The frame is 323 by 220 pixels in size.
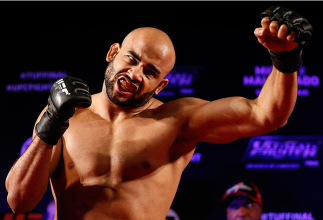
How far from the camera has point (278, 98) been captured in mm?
1081

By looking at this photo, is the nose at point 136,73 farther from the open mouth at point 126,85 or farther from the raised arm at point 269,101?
the raised arm at point 269,101

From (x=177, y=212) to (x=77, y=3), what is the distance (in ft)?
5.67

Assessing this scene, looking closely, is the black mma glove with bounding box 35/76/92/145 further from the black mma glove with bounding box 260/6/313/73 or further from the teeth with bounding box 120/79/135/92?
Answer: the black mma glove with bounding box 260/6/313/73

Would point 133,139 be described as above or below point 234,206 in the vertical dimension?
above

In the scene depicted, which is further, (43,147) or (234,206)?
(234,206)

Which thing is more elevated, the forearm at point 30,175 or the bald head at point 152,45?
the bald head at point 152,45

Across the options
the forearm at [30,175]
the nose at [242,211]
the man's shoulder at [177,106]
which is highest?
the man's shoulder at [177,106]

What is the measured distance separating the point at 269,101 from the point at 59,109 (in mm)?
690

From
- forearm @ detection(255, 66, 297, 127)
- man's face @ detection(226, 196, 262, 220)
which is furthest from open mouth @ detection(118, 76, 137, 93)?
man's face @ detection(226, 196, 262, 220)

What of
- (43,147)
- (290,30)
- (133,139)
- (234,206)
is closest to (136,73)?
(133,139)

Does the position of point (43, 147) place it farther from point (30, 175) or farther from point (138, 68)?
point (138, 68)

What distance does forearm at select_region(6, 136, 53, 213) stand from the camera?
1.14 m

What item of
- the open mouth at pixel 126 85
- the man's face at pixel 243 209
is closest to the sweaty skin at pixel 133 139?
the open mouth at pixel 126 85

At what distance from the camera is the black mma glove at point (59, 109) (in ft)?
3.68
